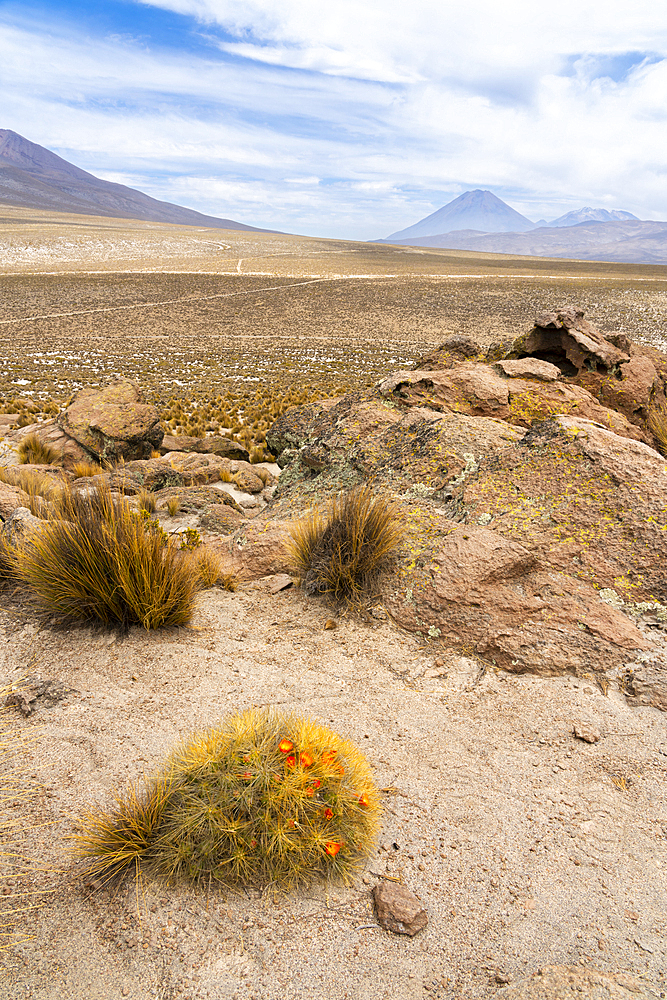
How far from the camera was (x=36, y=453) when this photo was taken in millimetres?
9133

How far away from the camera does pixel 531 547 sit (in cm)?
354

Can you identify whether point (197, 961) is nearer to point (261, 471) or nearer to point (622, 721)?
point (622, 721)

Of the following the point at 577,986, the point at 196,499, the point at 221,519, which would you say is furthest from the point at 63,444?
the point at 577,986

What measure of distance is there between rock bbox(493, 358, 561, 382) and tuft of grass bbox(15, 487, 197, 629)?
155 inches

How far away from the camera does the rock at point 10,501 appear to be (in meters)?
4.67

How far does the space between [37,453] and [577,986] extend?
380 inches

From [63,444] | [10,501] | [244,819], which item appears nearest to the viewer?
[244,819]

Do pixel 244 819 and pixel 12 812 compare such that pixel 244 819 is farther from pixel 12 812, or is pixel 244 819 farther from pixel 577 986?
pixel 577 986

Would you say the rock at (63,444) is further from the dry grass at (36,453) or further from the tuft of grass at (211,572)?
the tuft of grass at (211,572)

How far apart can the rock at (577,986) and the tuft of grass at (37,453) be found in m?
9.13

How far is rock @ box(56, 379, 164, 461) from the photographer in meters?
9.33

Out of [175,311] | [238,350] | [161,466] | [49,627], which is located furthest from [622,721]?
[175,311]

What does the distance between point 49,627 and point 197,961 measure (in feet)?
7.46

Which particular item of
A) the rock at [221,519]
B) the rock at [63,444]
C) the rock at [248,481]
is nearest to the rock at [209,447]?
the rock at [63,444]
